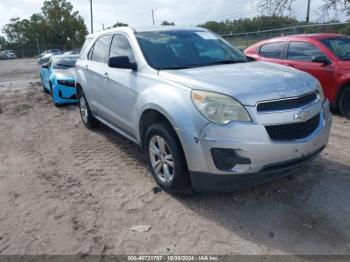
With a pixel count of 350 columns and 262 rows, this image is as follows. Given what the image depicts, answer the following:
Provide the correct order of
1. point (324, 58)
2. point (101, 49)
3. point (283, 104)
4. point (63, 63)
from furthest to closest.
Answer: point (63, 63)
point (324, 58)
point (101, 49)
point (283, 104)

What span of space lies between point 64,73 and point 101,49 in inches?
173

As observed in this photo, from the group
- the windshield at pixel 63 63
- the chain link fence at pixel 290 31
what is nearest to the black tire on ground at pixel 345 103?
the chain link fence at pixel 290 31

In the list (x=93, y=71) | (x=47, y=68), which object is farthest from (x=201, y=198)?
(x=47, y=68)

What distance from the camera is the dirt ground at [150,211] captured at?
3016 millimetres

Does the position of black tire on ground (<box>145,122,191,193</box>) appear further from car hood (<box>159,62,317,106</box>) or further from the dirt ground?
car hood (<box>159,62,317,106</box>)

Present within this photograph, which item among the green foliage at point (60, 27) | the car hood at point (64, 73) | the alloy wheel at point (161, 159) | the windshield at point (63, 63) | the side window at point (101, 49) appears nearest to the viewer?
the alloy wheel at point (161, 159)

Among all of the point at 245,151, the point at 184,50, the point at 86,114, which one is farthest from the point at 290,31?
the point at 245,151

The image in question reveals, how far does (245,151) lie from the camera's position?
10.1 ft

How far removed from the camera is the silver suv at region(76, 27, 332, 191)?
3115 millimetres

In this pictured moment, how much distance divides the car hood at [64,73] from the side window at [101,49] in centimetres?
363

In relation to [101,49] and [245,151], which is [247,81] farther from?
[101,49]

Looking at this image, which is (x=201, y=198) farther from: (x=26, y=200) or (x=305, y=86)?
(x=26, y=200)

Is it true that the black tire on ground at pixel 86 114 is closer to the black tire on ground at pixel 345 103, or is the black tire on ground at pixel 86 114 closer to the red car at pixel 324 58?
the red car at pixel 324 58

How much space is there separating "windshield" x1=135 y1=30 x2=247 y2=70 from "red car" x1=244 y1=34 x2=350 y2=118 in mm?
2711
